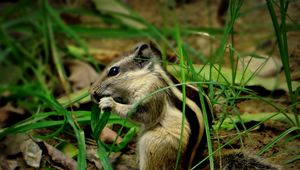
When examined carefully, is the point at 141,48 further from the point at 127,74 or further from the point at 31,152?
the point at 31,152

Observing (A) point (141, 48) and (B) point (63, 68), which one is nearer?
(A) point (141, 48)

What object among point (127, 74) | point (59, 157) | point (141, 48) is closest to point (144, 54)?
point (141, 48)

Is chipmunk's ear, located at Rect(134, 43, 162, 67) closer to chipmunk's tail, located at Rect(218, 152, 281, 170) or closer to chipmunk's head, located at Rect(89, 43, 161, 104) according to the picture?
chipmunk's head, located at Rect(89, 43, 161, 104)

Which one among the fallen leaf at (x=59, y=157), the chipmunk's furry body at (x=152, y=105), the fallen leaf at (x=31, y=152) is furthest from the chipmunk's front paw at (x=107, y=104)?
the fallen leaf at (x=31, y=152)

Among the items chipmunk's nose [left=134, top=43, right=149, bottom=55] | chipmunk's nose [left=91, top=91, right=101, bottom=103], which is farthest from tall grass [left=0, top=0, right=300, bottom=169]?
chipmunk's nose [left=134, top=43, right=149, bottom=55]

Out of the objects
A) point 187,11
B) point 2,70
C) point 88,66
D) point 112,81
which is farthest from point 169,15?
point 112,81

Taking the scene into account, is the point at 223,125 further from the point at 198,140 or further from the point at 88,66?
the point at 88,66

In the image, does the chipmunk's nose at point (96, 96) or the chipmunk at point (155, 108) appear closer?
the chipmunk at point (155, 108)

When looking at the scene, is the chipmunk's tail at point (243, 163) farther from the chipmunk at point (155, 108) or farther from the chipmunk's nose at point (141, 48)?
the chipmunk's nose at point (141, 48)
